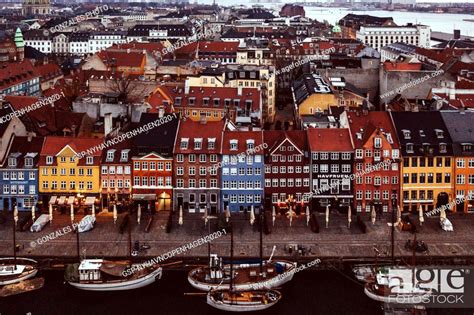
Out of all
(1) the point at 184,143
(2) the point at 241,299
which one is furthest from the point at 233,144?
(2) the point at 241,299

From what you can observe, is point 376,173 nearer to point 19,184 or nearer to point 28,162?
point 28,162

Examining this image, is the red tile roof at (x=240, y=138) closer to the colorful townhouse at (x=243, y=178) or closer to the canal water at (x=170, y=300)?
the colorful townhouse at (x=243, y=178)

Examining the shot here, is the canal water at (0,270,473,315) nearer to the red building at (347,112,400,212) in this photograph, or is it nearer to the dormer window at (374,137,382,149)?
the red building at (347,112,400,212)

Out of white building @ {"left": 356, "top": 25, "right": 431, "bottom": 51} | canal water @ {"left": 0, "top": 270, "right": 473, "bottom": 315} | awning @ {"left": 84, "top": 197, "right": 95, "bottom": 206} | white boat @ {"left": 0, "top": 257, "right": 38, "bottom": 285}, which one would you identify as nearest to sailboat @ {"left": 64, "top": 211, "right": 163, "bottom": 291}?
canal water @ {"left": 0, "top": 270, "right": 473, "bottom": 315}

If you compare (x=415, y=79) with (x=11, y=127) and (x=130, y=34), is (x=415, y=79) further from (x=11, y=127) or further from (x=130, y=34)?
(x=130, y=34)

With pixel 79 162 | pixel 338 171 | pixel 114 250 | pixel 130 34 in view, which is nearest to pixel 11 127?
pixel 79 162

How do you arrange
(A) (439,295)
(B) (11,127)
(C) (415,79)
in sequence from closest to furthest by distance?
(A) (439,295) → (B) (11,127) → (C) (415,79)
